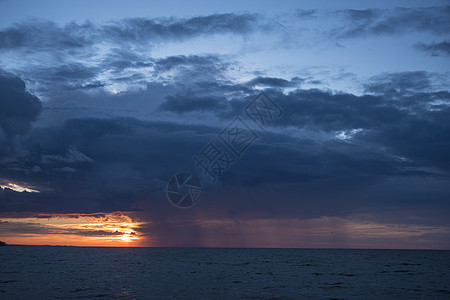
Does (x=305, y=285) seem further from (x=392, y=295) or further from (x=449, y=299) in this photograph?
(x=449, y=299)

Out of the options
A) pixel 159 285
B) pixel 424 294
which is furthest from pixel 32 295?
pixel 424 294

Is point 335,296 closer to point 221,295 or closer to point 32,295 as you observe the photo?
point 221,295

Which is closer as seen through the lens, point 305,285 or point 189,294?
point 189,294

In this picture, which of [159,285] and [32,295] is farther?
[159,285]

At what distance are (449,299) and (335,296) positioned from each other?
1073 cm

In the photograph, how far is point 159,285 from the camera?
157ft

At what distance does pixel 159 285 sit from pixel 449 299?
31.5 metres

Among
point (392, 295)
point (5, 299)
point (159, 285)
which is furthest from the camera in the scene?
point (159, 285)

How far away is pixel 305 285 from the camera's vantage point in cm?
4925

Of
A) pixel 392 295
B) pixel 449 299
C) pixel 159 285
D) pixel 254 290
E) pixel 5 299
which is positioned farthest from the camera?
pixel 159 285

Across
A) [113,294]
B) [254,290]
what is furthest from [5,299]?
[254,290]

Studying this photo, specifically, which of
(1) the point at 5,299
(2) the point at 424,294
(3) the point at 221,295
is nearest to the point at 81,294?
(1) the point at 5,299

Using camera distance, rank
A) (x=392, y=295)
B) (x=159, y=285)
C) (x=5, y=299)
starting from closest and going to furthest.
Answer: (x=5, y=299)
(x=392, y=295)
(x=159, y=285)

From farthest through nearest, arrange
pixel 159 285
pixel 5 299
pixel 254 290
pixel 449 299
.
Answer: pixel 159 285, pixel 254 290, pixel 449 299, pixel 5 299
